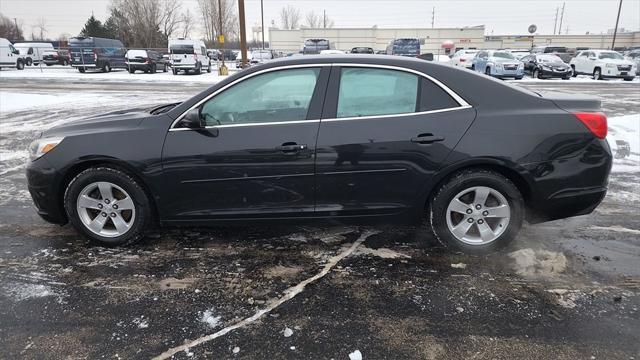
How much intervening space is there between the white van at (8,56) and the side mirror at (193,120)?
35.2 metres

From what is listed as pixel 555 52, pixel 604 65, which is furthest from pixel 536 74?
pixel 555 52

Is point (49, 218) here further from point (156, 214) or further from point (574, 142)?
point (574, 142)

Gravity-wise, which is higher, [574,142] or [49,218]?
[574,142]

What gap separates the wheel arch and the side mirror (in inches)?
23.5

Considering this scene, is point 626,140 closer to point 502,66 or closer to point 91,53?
point 502,66

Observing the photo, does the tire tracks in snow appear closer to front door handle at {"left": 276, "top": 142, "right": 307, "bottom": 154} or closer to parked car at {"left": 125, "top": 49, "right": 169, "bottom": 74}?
front door handle at {"left": 276, "top": 142, "right": 307, "bottom": 154}

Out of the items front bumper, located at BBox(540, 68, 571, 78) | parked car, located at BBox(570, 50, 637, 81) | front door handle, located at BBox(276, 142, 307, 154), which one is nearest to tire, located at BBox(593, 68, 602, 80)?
parked car, located at BBox(570, 50, 637, 81)

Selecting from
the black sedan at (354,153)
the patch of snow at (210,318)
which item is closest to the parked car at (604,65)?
the black sedan at (354,153)

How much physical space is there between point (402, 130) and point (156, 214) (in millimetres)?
2224

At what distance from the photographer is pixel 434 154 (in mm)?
3668

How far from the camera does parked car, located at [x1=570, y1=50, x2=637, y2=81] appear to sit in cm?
2484

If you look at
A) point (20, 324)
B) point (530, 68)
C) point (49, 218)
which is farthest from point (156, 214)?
point (530, 68)

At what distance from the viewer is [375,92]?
377cm

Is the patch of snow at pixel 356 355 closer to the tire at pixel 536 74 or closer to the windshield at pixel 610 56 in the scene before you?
the tire at pixel 536 74
